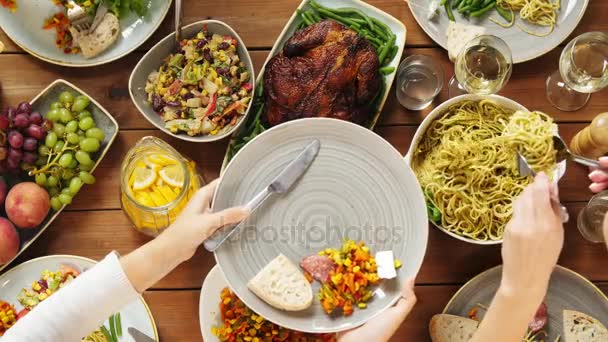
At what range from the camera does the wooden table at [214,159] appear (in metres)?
1.82

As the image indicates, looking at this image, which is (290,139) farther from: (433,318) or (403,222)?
(433,318)

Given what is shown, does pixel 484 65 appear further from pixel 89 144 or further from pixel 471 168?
pixel 89 144

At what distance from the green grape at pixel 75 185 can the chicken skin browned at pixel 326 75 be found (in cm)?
62

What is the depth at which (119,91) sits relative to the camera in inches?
73.0

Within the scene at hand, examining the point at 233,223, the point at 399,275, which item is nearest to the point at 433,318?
the point at 399,275

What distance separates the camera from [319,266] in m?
1.57

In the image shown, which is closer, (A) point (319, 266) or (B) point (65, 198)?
(A) point (319, 266)

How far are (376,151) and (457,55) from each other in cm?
42

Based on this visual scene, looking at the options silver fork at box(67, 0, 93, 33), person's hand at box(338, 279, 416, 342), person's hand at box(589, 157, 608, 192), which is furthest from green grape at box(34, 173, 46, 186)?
person's hand at box(589, 157, 608, 192)

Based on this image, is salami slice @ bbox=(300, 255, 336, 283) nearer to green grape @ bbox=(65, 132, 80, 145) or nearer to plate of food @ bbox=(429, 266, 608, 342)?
plate of food @ bbox=(429, 266, 608, 342)

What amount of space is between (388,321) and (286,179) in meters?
0.45

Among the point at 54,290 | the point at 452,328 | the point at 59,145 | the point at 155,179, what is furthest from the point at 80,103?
the point at 452,328

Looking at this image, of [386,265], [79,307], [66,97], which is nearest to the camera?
[79,307]

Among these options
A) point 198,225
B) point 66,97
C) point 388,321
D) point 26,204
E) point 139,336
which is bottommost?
point 139,336
